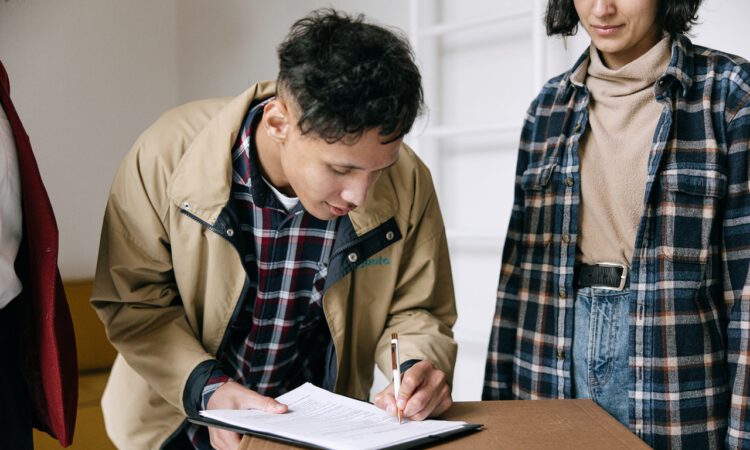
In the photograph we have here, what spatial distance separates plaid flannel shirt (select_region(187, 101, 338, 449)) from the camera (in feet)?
4.49

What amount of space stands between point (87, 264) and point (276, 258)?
7.17 feet

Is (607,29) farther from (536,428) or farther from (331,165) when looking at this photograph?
(536,428)

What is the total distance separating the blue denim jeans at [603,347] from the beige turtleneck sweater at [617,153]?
0.08 m

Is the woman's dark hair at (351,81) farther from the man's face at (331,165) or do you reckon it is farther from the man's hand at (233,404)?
the man's hand at (233,404)

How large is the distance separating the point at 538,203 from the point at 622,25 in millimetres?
388

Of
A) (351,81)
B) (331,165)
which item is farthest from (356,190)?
(351,81)

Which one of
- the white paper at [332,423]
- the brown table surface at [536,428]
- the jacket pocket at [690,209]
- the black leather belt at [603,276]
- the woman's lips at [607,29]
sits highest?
the woman's lips at [607,29]

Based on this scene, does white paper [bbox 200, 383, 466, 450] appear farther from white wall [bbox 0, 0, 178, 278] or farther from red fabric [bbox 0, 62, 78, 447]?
white wall [bbox 0, 0, 178, 278]

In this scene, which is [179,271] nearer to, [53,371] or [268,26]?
[53,371]

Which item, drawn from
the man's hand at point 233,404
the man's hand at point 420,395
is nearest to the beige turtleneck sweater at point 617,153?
the man's hand at point 420,395

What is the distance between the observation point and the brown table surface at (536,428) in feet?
3.34

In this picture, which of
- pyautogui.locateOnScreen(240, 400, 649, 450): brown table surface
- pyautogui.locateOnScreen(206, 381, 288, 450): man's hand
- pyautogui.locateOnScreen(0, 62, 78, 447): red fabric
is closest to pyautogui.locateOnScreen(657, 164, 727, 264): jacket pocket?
pyautogui.locateOnScreen(240, 400, 649, 450): brown table surface

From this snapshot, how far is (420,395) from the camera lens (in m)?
1.17

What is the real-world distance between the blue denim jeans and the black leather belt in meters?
0.01
